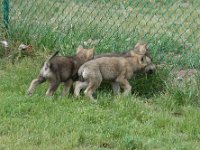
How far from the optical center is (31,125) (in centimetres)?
705

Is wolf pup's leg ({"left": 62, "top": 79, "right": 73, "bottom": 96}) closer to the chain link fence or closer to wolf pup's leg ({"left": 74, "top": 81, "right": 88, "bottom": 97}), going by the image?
wolf pup's leg ({"left": 74, "top": 81, "right": 88, "bottom": 97})

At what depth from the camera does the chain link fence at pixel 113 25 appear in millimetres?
9625

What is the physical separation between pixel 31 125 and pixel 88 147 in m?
0.83

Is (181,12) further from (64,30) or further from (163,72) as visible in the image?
(163,72)

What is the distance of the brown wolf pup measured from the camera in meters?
8.23

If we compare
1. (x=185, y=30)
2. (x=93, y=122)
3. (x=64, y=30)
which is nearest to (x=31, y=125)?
(x=93, y=122)

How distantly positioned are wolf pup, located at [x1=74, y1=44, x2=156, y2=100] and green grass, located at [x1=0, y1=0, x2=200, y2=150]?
161mm

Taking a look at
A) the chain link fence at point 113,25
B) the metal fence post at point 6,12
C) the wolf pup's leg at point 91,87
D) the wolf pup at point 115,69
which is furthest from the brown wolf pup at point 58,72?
the metal fence post at point 6,12

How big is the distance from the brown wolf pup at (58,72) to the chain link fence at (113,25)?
107 centimetres

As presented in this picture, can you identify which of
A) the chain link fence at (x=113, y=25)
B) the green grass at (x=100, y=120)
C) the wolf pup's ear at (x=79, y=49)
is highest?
the chain link fence at (x=113, y=25)

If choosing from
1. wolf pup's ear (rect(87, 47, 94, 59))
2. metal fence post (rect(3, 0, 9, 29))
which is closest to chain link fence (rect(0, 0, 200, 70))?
metal fence post (rect(3, 0, 9, 29))

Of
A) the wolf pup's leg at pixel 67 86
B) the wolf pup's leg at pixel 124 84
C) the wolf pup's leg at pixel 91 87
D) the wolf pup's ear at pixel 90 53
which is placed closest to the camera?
the wolf pup's leg at pixel 91 87

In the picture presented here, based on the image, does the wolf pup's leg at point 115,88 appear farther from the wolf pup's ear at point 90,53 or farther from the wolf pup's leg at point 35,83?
the wolf pup's leg at point 35,83

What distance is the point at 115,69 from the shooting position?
28.2ft
